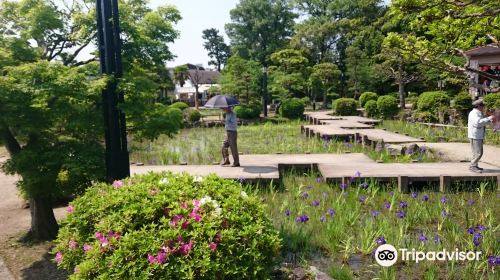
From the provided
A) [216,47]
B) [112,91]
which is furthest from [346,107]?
[216,47]

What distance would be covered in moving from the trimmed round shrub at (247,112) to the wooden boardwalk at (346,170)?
15.3m

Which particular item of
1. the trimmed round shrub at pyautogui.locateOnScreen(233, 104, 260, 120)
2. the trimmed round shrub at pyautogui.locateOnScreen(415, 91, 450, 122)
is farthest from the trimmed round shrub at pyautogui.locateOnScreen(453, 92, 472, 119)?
the trimmed round shrub at pyautogui.locateOnScreen(233, 104, 260, 120)

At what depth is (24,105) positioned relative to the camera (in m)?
5.11

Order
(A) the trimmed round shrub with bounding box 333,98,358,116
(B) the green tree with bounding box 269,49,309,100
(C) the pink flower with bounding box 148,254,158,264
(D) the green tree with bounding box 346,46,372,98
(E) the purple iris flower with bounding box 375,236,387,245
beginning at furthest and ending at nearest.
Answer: (D) the green tree with bounding box 346,46,372,98
(B) the green tree with bounding box 269,49,309,100
(A) the trimmed round shrub with bounding box 333,98,358,116
(E) the purple iris flower with bounding box 375,236,387,245
(C) the pink flower with bounding box 148,254,158,264

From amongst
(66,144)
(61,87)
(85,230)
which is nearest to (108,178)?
(66,144)

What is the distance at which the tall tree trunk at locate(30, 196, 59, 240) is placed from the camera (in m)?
6.21

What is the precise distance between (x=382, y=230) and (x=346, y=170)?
11.4 ft

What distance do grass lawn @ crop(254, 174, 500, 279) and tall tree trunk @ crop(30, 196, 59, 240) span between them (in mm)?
3724

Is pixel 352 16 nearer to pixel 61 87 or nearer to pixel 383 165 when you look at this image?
pixel 383 165

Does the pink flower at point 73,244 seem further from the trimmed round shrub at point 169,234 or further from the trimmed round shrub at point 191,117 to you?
the trimmed round shrub at point 191,117

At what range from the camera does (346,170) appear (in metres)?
8.16

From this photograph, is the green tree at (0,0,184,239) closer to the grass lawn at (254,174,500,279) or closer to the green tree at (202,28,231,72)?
the grass lawn at (254,174,500,279)

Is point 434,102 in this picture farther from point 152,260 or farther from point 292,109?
point 152,260

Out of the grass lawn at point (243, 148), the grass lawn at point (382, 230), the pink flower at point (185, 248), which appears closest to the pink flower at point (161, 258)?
the pink flower at point (185, 248)
